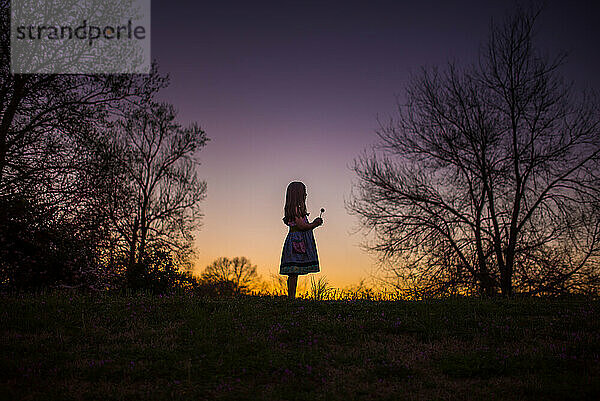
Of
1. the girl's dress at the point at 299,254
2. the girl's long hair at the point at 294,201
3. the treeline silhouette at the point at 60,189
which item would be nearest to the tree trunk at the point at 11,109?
the treeline silhouette at the point at 60,189

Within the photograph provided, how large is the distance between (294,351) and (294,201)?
16.6ft

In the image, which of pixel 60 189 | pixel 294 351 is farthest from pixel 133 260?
pixel 294 351

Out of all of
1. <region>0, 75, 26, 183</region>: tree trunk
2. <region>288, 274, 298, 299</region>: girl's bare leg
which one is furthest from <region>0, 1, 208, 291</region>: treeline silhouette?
<region>288, 274, 298, 299</region>: girl's bare leg

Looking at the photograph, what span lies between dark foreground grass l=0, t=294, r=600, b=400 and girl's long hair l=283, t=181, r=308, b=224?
2402 millimetres

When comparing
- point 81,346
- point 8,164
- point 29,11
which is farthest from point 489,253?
point 29,11

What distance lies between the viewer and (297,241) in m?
11.7

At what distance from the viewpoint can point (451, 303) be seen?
35.0 feet

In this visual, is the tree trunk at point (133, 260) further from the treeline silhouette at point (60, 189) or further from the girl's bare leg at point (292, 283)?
the girl's bare leg at point (292, 283)

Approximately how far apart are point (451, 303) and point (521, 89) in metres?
12.2

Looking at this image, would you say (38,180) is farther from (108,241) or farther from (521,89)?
(521,89)

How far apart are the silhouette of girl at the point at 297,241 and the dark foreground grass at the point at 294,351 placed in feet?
4.53

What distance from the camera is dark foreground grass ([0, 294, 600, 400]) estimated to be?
6027 mm

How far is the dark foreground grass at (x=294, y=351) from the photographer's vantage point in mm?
6027

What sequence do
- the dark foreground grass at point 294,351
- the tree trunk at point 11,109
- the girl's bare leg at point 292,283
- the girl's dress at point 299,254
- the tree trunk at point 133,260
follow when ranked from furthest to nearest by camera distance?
the tree trunk at point 133,260 < the tree trunk at point 11,109 < the girl's bare leg at point 292,283 < the girl's dress at point 299,254 < the dark foreground grass at point 294,351
